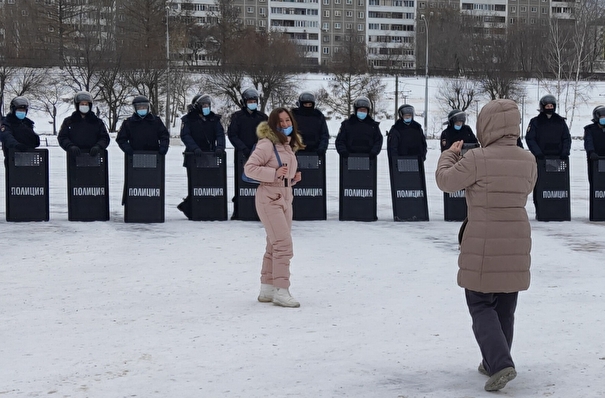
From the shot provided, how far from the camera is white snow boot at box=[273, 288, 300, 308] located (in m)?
7.62

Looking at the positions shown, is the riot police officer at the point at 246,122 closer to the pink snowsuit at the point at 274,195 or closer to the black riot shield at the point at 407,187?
the black riot shield at the point at 407,187

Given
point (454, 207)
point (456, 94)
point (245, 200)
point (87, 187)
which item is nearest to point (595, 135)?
point (454, 207)

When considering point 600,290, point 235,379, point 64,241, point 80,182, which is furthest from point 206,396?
point 80,182

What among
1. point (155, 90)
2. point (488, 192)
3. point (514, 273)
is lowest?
point (514, 273)

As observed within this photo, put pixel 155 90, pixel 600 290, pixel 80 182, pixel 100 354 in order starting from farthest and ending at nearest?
1. pixel 155 90
2. pixel 80 182
3. pixel 600 290
4. pixel 100 354

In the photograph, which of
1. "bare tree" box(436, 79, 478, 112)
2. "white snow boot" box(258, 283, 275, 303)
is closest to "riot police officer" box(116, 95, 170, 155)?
"white snow boot" box(258, 283, 275, 303)

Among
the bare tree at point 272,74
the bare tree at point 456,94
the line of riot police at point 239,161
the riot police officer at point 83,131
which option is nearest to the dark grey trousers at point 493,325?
the line of riot police at point 239,161

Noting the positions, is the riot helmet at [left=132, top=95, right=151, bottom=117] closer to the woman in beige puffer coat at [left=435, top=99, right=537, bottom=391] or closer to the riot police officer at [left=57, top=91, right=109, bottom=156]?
the riot police officer at [left=57, top=91, right=109, bottom=156]

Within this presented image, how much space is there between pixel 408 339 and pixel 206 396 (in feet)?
6.26

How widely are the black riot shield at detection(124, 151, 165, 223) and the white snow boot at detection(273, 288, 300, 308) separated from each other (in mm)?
5808

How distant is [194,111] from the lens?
13609 millimetres

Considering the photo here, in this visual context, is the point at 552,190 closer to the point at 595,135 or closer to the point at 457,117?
the point at 595,135

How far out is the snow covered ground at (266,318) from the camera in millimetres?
5508

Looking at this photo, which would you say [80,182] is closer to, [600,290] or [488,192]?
[600,290]
